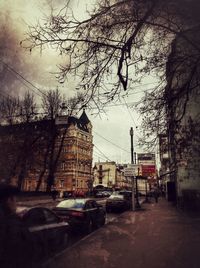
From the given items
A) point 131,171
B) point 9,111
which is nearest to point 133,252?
point 131,171

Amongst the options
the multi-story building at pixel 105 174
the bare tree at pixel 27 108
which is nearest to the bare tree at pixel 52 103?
the bare tree at pixel 27 108

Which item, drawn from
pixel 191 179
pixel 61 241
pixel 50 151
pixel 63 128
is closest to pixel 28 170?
pixel 50 151

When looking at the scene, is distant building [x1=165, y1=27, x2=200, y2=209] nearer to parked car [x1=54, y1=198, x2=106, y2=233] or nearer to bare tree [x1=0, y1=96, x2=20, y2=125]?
parked car [x1=54, y1=198, x2=106, y2=233]

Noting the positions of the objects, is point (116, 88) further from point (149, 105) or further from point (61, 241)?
point (61, 241)

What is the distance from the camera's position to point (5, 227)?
5.08m

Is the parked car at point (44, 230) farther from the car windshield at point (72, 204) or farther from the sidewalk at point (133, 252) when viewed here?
the car windshield at point (72, 204)

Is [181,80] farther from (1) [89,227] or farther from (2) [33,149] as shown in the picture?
(2) [33,149]

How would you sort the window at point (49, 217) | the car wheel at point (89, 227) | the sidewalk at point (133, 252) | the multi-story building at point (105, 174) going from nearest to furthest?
the sidewalk at point (133, 252)
the window at point (49, 217)
the car wheel at point (89, 227)
the multi-story building at point (105, 174)

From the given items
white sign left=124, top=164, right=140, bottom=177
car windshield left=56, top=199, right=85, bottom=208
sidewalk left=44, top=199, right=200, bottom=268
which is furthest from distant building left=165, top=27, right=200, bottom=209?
white sign left=124, top=164, right=140, bottom=177

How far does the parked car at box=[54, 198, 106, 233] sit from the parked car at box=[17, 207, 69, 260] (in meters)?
2.91

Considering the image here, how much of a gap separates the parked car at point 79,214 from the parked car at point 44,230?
9.53 feet

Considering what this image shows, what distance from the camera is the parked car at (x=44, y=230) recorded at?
643 centimetres

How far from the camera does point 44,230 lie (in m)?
7.34

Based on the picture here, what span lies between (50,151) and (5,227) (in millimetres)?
36334
